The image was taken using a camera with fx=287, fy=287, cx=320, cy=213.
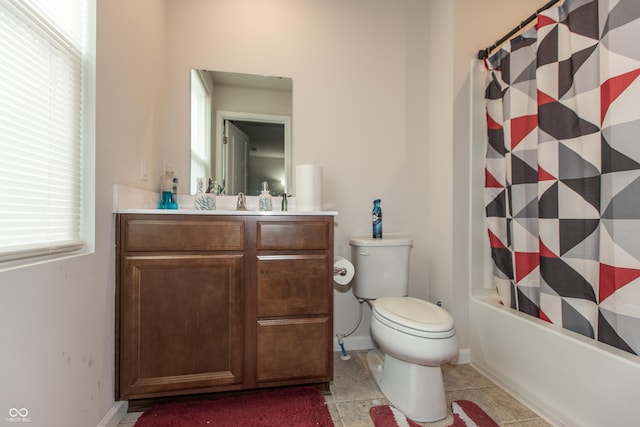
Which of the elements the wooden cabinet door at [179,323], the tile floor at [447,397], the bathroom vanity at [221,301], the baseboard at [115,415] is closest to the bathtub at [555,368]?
the tile floor at [447,397]

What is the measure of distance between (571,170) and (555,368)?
854 mm

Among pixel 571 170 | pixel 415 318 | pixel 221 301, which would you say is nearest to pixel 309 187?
pixel 221 301

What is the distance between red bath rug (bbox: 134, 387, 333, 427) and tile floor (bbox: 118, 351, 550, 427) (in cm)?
7

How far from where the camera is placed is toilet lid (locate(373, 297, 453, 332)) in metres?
1.23

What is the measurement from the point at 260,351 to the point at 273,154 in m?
1.17

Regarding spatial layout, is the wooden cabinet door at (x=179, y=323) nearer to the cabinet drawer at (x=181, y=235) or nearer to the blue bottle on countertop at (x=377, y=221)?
the cabinet drawer at (x=181, y=235)

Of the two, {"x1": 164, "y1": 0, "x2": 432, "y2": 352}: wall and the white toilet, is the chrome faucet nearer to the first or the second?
{"x1": 164, "y1": 0, "x2": 432, "y2": 352}: wall

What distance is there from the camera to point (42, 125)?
33.8 inches

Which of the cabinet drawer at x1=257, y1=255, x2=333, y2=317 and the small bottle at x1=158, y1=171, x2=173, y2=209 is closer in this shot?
the cabinet drawer at x1=257, y1=255, x2=333, y2=317

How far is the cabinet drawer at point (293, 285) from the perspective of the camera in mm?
1340

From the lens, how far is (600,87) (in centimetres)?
112

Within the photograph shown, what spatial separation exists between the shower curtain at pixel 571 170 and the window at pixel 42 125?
6.27 ft

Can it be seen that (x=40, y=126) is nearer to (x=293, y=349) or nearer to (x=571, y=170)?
(x=293, y=349)

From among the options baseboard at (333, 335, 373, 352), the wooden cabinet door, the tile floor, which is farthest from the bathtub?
the wooden cabinet door
